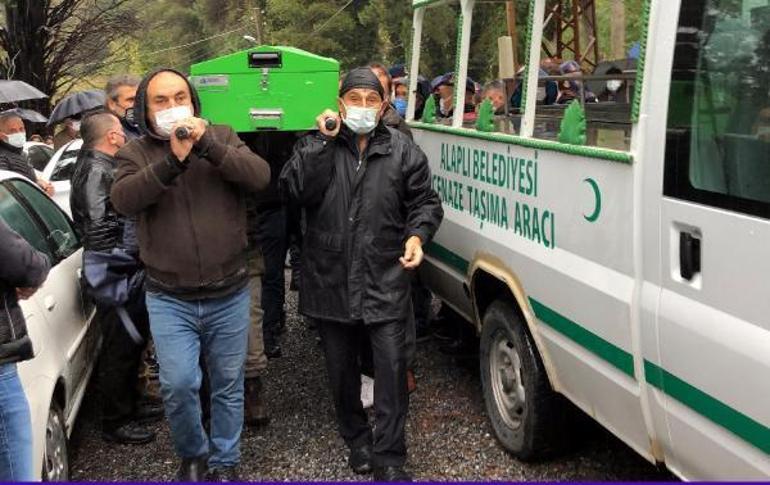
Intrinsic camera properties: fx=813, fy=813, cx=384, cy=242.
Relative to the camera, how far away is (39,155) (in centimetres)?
980

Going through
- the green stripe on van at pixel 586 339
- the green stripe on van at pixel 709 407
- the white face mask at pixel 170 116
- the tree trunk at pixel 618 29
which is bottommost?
the green stripe on van at pixel 709 407

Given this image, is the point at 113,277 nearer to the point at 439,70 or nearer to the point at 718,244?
the point at 718,244

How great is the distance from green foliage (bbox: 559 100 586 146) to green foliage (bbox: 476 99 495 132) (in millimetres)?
827

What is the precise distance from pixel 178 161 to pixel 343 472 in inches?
66.9

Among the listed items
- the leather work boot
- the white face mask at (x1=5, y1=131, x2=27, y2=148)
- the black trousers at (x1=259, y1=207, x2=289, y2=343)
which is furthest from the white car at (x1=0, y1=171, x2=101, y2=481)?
the white face mask at (x1=5, y1=131, x2=27, y2=148)

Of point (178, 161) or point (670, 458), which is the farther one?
point (178, 161)

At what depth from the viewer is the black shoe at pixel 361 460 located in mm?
3737

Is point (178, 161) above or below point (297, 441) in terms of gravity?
above

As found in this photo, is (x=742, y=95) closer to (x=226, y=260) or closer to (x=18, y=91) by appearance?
(x=226, y=260)

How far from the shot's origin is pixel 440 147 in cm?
454

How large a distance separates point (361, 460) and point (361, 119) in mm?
1558

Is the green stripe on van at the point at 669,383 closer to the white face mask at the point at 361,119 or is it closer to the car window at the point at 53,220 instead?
the white face mask at the point at 361,119

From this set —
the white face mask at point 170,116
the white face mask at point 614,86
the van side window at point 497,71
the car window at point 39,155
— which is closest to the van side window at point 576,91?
the white face mask at point 614,86

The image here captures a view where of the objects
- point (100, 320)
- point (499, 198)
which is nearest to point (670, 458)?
point (499, 198)
